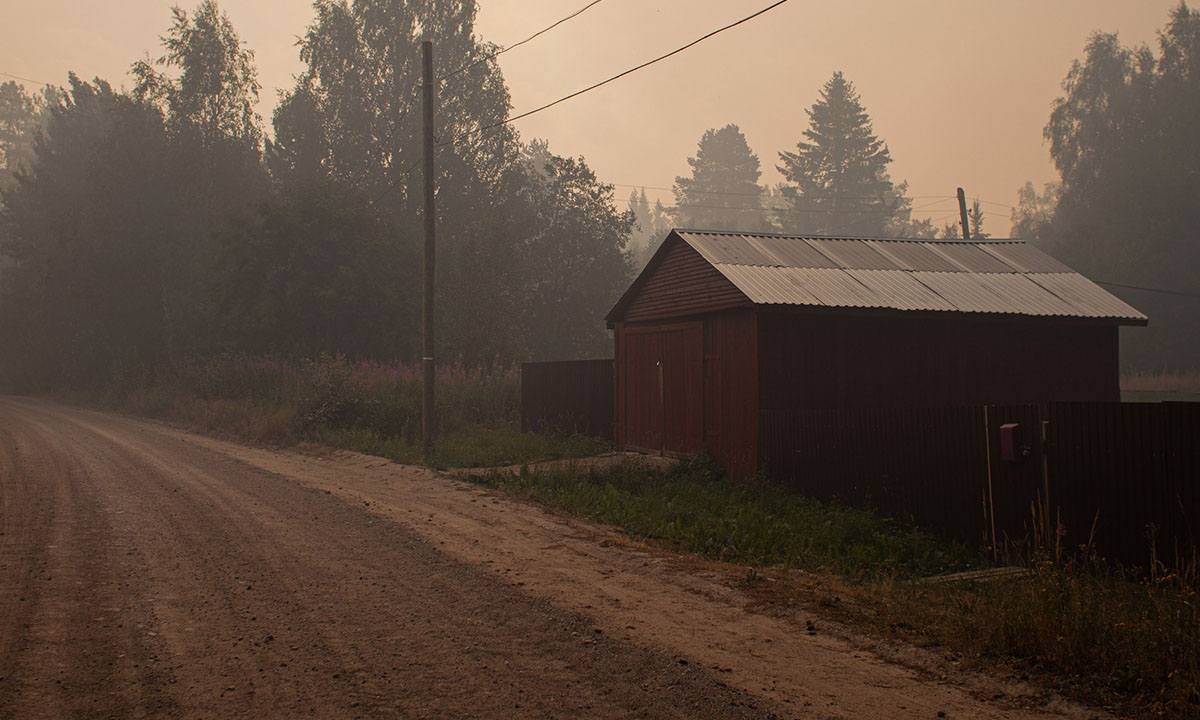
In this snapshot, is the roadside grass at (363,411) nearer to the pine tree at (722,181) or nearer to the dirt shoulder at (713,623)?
the dirt shoulder at (713,623)

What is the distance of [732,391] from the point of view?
14.4 metres

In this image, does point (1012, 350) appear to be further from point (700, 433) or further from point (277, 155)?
point (277, 155)

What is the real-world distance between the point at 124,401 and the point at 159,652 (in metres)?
30.5

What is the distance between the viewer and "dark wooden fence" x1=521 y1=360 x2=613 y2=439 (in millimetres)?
19453

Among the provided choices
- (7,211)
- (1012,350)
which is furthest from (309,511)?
(7,211)

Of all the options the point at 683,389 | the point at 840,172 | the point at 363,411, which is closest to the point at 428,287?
the point at 363,411

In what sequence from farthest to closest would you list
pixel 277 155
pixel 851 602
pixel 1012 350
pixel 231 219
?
pixel 277 155 → pixel 231 219 → pixel 1012 350 → pixel 851 602

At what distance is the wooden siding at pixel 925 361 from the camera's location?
1395 cm

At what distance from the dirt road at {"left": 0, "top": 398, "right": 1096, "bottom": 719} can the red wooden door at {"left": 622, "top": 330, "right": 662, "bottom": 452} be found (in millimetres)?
6800

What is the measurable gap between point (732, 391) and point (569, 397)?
22.3 ft

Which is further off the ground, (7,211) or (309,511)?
(7,211)

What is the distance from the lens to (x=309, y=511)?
10414 mm

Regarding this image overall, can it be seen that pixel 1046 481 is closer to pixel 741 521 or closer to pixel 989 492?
pixel 989 492

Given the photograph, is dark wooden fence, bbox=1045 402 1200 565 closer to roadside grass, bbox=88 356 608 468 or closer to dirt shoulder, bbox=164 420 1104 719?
dirt shoulder, bbox=164 420 1104 719
